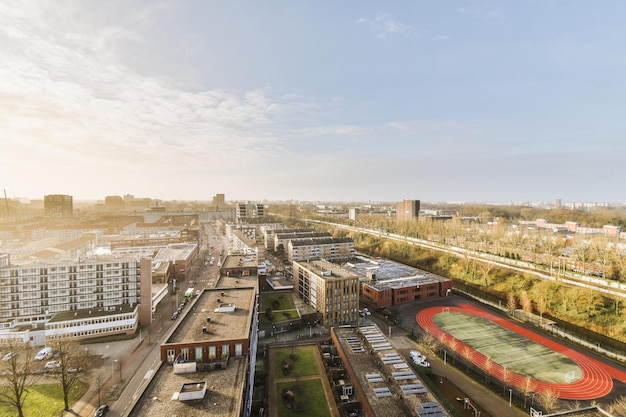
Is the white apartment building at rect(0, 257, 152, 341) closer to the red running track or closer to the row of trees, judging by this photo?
the row of trees

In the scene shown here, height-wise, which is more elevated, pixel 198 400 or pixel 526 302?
pixel 198 400

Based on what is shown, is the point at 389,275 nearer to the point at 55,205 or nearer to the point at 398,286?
the point at 398,286

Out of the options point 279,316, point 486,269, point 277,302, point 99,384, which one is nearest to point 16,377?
point 99,384

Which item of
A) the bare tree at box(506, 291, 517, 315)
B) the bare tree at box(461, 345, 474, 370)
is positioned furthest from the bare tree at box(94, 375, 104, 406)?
the bare tree at box(506, 291, 517, 315)

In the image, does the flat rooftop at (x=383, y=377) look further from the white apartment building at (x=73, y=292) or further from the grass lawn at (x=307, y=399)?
the white apartment building at (x=73, y=292)

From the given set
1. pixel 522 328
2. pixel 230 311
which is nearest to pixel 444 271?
pixel 522 328

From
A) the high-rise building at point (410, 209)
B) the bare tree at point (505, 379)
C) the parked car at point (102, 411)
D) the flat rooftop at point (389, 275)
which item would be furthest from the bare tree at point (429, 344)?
the high-rise building at point (410, 209)
